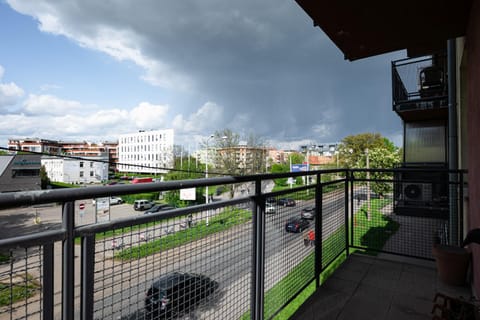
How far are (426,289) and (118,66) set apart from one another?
22.9 metres

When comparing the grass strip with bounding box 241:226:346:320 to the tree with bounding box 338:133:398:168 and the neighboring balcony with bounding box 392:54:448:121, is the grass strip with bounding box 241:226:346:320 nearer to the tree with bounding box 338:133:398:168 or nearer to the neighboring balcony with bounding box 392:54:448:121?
the neighboring balcony with bounding box 392:54:448:121

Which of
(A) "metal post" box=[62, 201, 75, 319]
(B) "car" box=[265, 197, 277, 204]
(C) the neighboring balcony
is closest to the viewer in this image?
(A) "metal post" box=[62, 201, 75, 319]

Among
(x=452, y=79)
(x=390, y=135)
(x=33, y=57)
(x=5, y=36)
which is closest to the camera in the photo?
(x=452, y=79)

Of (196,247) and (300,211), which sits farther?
(300,211)

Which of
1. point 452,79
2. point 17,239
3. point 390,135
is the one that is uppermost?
point 390,135

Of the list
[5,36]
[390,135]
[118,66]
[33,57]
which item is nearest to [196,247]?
[5,36]

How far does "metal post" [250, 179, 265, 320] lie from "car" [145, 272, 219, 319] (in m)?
0.50

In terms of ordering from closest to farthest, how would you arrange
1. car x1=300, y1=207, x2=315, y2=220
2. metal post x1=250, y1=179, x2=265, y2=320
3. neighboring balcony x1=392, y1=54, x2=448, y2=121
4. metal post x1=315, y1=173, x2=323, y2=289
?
1. metal post x1=250, y1=179, x2=265, y2=320
2. car x1=300, y1=207, x2=315, y2=220
3. metal post x1=315, y1=173, x2=323, y2=289
4. neighboring balcony x1=392, y1=54, x2=448, y2=121

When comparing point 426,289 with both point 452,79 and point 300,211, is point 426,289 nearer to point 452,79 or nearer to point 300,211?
→ point 300,211

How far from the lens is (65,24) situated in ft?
67.1

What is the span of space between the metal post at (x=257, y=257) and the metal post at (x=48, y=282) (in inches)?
47.2

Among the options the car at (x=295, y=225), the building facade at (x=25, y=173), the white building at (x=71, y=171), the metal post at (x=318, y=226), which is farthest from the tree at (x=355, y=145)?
the white building at (x=71, y=171)

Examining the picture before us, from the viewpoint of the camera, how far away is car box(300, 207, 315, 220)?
8.15ft

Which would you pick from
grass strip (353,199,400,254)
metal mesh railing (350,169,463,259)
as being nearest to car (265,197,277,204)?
metal mesh railing (350,169,463,259)
